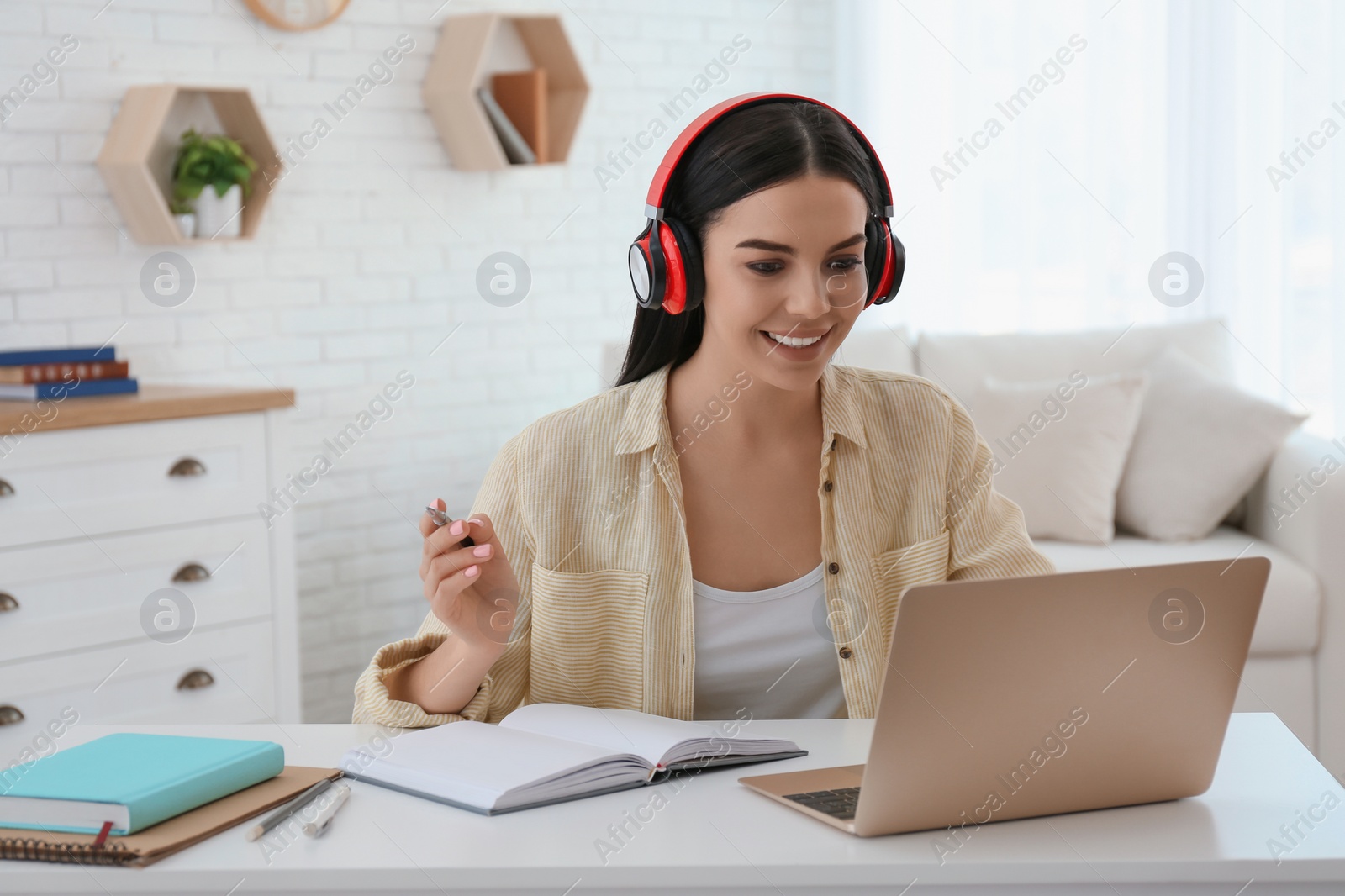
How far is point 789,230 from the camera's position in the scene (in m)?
1.52

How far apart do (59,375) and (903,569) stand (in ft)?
5.74

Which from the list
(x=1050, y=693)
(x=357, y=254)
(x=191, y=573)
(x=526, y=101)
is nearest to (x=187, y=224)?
(x=357, y=254)

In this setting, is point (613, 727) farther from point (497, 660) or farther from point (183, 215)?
point (183, 215)

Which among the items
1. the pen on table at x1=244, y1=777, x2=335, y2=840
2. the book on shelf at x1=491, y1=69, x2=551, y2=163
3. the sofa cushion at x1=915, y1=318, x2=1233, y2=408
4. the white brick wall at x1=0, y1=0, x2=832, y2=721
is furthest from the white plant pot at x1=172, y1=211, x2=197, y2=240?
the pen on table at x1=244, y1=777, x2=335, y2=840

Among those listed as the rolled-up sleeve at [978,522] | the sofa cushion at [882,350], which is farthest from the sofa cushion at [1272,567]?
the rolled-up sleeve at [978,522]

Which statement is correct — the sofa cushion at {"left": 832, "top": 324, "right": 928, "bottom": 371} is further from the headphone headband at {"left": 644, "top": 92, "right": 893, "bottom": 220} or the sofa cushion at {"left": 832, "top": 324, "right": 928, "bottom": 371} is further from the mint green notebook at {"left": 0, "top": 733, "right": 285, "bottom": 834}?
the mint green notebook at {"left": 0, "top": 733, "right": 285, "bottom": 834}

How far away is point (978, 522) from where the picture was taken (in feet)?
5.43

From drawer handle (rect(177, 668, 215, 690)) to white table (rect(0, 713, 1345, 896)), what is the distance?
168 centimetres

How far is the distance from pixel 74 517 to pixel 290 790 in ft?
5.07

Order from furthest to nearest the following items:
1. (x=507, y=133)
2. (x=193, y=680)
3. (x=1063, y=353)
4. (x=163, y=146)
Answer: (x=507, y=133), (x=1063, y=353), (x=163, y=146), (x=193, y=680)

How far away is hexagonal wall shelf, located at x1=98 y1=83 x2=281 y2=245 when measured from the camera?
2.90 meters

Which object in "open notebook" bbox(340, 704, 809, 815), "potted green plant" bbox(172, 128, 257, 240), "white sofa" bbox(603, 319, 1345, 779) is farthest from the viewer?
Result: "potted green plant" bbox(172, 128, 257, 240)

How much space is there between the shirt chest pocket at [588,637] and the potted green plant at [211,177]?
6.13 ft

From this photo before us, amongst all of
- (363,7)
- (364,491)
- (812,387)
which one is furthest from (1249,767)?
(363,7)
